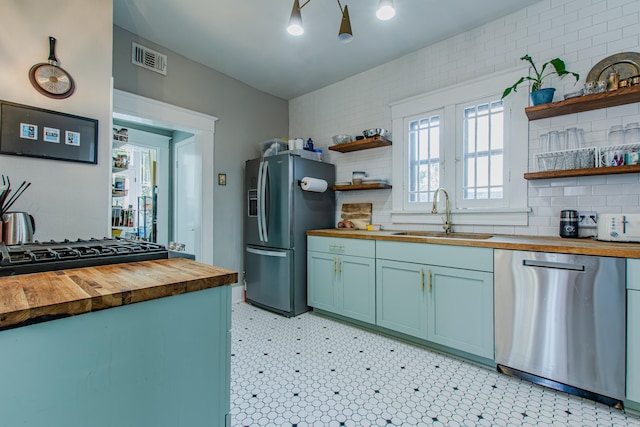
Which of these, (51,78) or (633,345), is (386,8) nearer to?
(51,78)

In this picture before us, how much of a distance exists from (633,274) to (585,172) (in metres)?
0.79

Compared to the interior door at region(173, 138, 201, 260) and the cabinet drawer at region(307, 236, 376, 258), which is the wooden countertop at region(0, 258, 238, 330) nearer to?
the cabinet drawer at region(307, 236, 376, 258)

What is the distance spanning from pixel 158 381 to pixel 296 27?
2.07 m

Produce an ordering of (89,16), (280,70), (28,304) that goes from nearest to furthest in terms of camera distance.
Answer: (28,304)
(89,16)
(280,70)

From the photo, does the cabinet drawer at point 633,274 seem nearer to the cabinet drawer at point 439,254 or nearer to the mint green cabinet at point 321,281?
the cabinet drawer at point 439,254

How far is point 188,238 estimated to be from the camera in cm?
422

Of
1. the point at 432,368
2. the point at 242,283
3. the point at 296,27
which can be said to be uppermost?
the point at 296,27

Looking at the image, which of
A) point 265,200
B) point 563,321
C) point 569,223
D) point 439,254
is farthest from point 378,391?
point 265,200

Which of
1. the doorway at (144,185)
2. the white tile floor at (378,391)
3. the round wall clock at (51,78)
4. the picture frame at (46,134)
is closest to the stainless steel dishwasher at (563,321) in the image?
the white tile floor at (378,391)

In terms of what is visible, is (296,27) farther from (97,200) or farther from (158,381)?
(158,381)

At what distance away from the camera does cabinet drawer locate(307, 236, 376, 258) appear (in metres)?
2.80

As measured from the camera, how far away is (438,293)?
92.2 inches

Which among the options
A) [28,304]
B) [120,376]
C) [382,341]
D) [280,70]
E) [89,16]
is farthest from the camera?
[280,70]

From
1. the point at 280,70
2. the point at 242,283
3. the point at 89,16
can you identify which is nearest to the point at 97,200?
the point at 89,16
